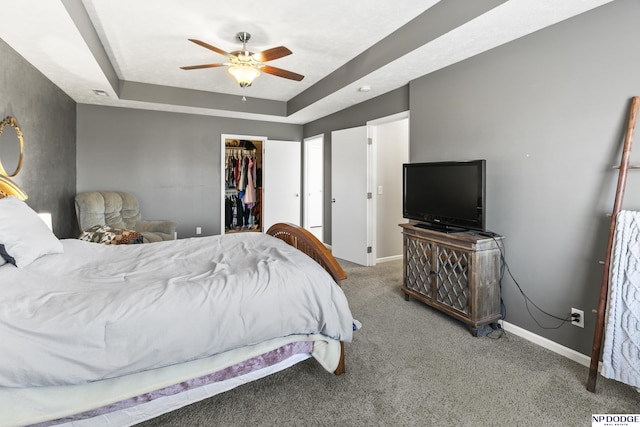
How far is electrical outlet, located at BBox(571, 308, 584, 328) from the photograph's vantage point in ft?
7.17

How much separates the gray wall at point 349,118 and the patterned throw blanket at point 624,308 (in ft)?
8.02

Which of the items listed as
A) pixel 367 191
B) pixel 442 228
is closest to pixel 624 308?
pixel 442 228

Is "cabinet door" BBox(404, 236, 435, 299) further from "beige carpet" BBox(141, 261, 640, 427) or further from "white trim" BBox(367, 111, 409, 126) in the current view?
"white trim" BBox(367, 111, 409, 126)

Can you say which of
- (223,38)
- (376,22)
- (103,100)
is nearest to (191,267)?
(223,38)

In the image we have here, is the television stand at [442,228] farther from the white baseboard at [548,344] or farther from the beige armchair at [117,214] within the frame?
the beige armchair at [117,214]

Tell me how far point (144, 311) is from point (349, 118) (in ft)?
13.3

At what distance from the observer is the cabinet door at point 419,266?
9.65 ft

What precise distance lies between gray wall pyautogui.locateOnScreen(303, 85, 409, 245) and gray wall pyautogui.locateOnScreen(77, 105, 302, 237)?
→ 1053 mm

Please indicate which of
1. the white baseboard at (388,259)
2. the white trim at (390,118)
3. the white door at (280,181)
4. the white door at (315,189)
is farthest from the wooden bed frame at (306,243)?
the white door at (315,189)

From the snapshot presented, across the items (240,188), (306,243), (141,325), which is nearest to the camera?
(141,325)

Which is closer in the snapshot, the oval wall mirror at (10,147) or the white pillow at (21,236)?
the white pillow at (21,236)

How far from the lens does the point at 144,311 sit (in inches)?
53.0

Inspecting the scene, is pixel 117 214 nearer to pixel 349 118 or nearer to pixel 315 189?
pixel 349 118

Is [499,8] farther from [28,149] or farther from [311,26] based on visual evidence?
[28,149]
